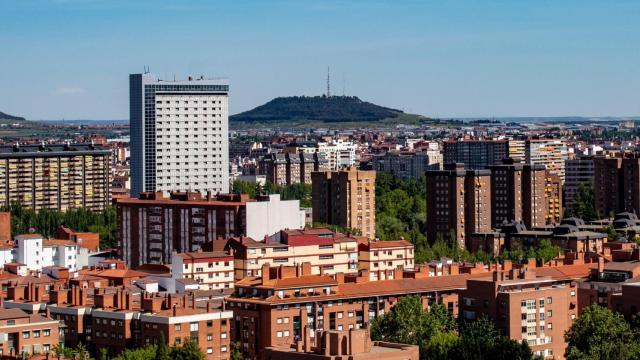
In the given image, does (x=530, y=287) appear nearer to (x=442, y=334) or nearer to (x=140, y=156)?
(x=442, y=334)

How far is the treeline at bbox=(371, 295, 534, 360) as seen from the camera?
3403 centimetres

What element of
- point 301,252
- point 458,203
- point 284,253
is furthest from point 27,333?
point 458,203

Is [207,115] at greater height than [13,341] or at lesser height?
greater

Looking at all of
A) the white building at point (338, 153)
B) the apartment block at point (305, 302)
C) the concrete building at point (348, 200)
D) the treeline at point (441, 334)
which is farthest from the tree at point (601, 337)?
the white building at point (338, 153)

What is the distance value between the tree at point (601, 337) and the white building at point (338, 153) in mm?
84753

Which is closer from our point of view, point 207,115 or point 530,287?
point 530,287

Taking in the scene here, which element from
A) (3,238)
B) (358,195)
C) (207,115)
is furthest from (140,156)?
(3,238)

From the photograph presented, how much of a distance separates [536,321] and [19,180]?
52.6 metres

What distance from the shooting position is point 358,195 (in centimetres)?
7025

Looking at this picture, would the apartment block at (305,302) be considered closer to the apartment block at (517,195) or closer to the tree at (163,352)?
the tree at (163,352)

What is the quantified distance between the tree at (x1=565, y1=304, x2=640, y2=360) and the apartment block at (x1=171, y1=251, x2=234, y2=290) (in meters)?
11.0

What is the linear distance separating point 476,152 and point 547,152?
6.17 metres

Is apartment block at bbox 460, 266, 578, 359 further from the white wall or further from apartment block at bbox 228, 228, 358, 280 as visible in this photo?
the white wall

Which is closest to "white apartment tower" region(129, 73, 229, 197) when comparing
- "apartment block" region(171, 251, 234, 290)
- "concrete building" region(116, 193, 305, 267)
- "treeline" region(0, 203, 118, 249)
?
"treeline" region(0, 203, 118, 249)
